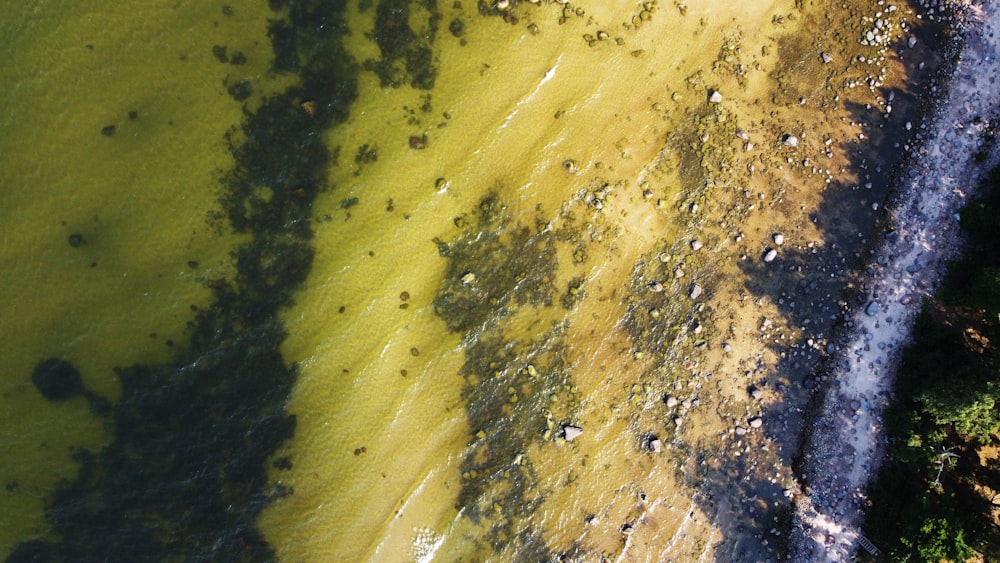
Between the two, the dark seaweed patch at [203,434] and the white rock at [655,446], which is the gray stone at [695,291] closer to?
the white rock at [655,446]

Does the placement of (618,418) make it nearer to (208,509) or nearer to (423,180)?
(423,180)

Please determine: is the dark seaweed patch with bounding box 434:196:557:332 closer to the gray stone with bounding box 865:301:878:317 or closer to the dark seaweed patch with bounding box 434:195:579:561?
the dark seaweed patch with bounding box 434:195:579:561

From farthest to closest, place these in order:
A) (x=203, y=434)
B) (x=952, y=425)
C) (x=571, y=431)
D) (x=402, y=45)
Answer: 1. (x=203, y=434)
2. (x=571, y=431)
3. (x=402, y=45)
4. (x=952, y=425)

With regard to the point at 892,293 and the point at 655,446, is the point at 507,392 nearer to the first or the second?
the point at 655,446

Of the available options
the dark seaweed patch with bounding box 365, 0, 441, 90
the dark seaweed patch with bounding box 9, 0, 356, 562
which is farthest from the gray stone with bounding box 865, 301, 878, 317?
the dark seaweed patch with bounding box 9, 0, 356, 562

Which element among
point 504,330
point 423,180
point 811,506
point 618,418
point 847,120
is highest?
point 423,180

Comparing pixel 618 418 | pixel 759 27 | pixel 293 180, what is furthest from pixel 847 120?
pixel 293 180

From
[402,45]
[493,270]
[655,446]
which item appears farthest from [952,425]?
[402,45]
